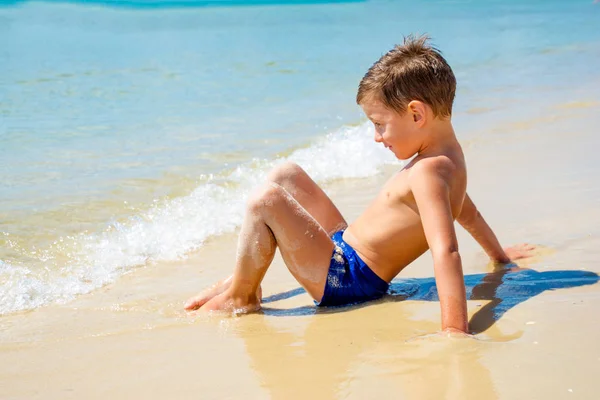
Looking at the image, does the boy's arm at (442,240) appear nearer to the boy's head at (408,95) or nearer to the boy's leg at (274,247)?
the boy's head at (408,95)

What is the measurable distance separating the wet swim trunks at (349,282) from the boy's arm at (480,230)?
1.67 ft

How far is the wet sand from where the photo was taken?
2.28 meters

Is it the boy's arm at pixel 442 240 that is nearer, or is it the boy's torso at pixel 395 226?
the boy's arm at pixel 442 240

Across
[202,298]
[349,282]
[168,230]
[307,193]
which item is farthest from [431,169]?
[168,230]

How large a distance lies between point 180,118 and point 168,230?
12.2ft

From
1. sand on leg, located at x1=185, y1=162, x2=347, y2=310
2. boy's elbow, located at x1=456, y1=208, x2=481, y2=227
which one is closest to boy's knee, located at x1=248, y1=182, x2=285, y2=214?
sand on leg, located at x1=185, y1=162, x2=347, y2=310

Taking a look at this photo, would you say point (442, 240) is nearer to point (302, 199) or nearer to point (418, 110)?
point (418, 110)

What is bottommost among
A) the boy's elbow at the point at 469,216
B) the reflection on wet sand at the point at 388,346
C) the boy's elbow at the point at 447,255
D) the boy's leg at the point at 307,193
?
the reflection on wet sand at the point at 388,346

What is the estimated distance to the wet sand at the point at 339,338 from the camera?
7.48ft

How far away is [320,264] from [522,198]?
1.83 meters

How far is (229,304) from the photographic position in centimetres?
317

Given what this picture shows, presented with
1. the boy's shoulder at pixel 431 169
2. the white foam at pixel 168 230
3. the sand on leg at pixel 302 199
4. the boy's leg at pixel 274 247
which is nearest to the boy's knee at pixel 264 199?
the boy's leg at pixel 274 247

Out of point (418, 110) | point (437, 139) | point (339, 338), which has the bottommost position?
point (339, 338)

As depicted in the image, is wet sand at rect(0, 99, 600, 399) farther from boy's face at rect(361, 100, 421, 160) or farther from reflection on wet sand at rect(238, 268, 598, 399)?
boy's face at rect(361, 100, 421, 160)
